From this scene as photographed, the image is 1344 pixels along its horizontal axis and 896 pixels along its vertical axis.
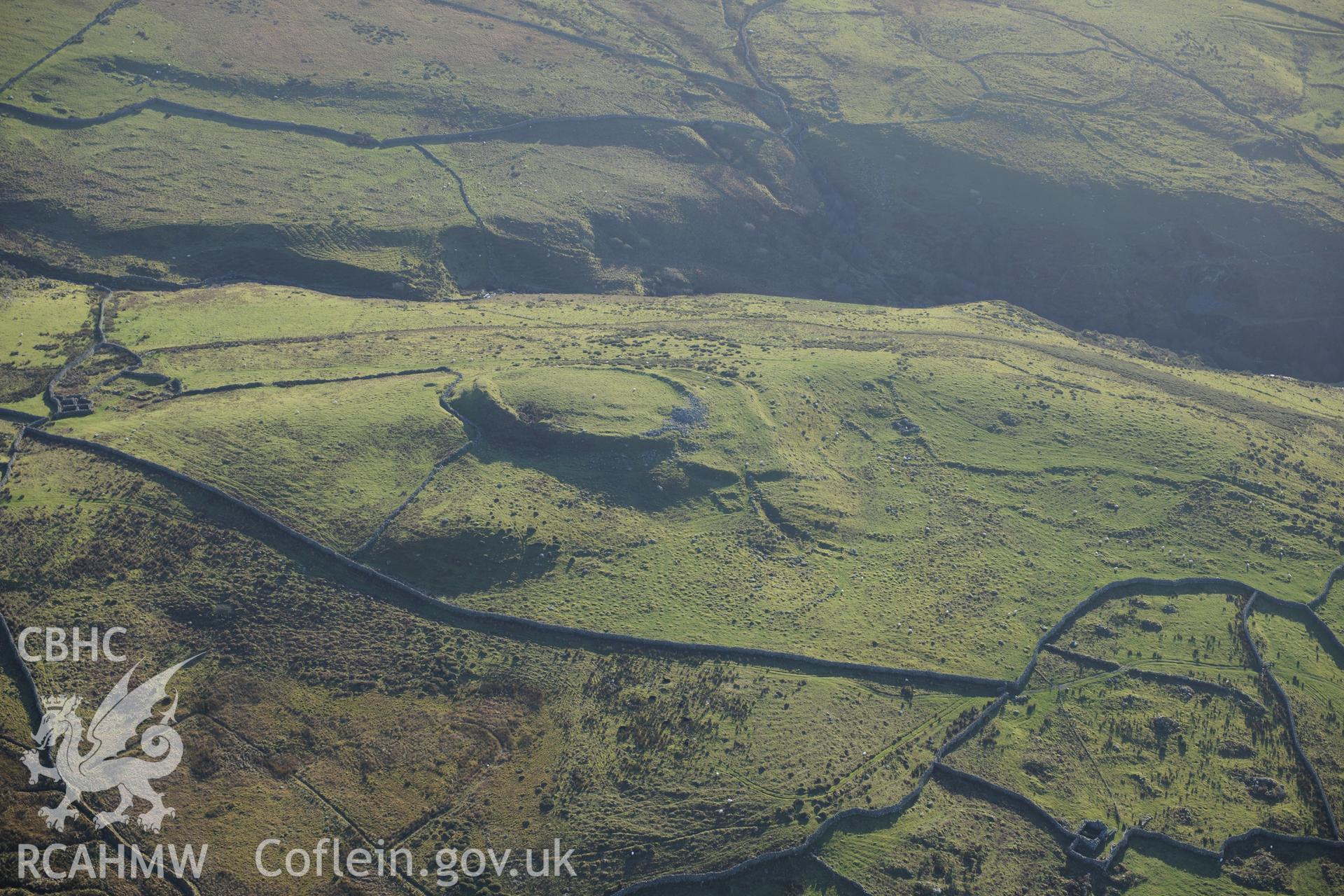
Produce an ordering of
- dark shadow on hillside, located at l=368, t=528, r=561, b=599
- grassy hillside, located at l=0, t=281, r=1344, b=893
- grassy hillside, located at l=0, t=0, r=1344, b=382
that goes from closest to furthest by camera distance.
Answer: grassy hillside, located at l=0, t=281, r=1344, b=893 → dark shadow on hillside, located at l=368, t=528, r=561, b=599 → grassy hillside, located at l=0, t=0, r=1344, b=382

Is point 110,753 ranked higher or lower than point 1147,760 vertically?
lower

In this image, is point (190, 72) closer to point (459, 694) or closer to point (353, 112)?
point (353, 112)


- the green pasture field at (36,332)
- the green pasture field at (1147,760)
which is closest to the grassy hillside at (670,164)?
the green pasture field at (36,332)

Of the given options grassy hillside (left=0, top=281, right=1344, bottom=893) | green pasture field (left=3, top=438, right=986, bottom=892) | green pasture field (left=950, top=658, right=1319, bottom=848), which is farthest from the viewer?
green pasture field (left=950, top=658, right=1319, bottom=848)

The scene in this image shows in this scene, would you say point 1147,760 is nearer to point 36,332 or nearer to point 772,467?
point 772,467

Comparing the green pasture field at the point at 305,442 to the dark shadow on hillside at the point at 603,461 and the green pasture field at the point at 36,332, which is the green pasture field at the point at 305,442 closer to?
the dark shadow on hillside at the point at 603,461

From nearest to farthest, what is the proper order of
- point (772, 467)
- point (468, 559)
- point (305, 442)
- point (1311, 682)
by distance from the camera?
point (1311, 682)
point (468, 559)
point (305, 442)
point (772, 467)

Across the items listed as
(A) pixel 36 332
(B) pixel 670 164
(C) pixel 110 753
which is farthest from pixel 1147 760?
(A) pixel 36 332

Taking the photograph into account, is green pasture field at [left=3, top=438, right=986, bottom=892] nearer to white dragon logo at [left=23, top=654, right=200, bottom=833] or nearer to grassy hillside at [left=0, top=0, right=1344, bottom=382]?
white dragon logo at [left=23, top=654, right=200, bottom=833]

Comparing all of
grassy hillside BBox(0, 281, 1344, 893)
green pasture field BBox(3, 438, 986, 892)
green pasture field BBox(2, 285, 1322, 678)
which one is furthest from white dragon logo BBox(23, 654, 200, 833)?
green pasture field BBox(2, 285, 1322, 678)
